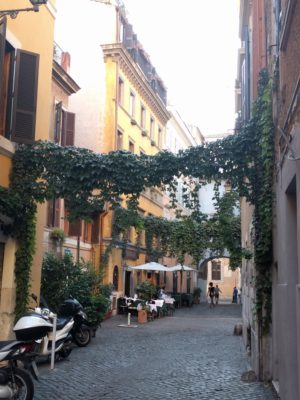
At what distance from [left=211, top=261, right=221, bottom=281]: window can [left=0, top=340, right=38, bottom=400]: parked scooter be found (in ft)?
166

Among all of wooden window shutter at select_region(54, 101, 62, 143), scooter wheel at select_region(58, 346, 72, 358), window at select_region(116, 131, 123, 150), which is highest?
window at select_region(116, 131, 123, 150)

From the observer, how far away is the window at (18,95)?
10.8 metres

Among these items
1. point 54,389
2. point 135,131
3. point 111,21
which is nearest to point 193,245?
point 135,131

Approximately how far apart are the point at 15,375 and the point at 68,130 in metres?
16.3

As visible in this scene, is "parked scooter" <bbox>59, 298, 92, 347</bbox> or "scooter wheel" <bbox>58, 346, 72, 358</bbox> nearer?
"scooter wheel" <bbox>58, 346, 72, 358</bbox>

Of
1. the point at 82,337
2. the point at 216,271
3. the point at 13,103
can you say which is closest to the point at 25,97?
the point at 13,103

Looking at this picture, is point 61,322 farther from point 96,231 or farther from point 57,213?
point 96,231

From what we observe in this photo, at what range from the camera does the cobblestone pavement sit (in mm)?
8156

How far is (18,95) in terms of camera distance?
1091cm

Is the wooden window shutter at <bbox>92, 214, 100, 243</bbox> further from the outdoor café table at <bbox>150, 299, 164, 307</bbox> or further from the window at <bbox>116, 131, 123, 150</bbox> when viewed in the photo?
the window at <bbox>116, 131, 123, 150</bbox>

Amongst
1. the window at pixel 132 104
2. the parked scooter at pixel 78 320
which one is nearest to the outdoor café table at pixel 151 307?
the parked scooter at pixel 78 320

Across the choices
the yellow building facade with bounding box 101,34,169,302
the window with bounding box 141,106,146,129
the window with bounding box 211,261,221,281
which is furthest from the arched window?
the window with bounding box 211,261,221,281

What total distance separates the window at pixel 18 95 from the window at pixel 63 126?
871 cm

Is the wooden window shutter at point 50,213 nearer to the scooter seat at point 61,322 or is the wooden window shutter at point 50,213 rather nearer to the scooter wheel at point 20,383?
the scooter seat at point 61,322
